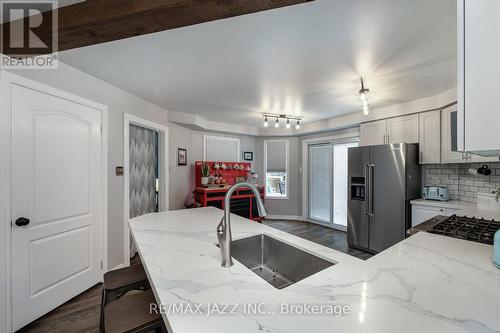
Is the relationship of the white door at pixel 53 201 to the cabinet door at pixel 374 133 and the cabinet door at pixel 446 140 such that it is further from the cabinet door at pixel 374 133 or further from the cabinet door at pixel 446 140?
the cabinet door at pixel 446 140

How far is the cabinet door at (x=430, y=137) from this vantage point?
2867mm

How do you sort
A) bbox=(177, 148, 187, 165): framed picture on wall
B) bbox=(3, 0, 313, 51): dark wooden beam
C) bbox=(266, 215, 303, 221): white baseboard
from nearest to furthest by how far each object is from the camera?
1. bbox=(3, 0, 313, 51): dark wooden beam
2. bbox=(177, 148, 187, 165): framed picture on wall
3. bbox=(266, 215, 303, 221): white baseboard

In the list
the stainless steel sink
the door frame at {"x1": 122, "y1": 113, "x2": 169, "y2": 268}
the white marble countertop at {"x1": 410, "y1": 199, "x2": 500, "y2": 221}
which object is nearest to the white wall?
the door frame at {"x1": 122, "y1": 113, "x2": 169, "y2": 268}

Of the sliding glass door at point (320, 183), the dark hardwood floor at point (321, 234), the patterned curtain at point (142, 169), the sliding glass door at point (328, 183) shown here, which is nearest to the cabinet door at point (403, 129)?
the sliding glass door at point (328, 183)

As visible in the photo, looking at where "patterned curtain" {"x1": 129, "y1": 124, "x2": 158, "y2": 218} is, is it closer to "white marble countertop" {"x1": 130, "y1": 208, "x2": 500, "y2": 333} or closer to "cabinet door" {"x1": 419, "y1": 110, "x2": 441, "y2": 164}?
"white marble countertop" {"x1": 130, "y1": 208, "x2": 500, "y2": 333}

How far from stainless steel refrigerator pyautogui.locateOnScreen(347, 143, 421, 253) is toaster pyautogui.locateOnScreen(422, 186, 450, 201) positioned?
0.14 m

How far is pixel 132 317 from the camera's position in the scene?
100 centimetres

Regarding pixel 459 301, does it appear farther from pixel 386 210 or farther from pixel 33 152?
pixel 33 152

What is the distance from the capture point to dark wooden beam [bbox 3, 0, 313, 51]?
1073 mm

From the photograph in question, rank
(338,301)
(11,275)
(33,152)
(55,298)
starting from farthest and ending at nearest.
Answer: (55,298), (33,152), (11,275), (338,301)

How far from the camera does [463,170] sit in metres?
2.92

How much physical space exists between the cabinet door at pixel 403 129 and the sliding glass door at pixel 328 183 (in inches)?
33.2

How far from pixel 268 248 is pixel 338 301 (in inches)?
30.6

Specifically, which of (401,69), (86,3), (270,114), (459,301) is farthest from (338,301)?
(270,114)
